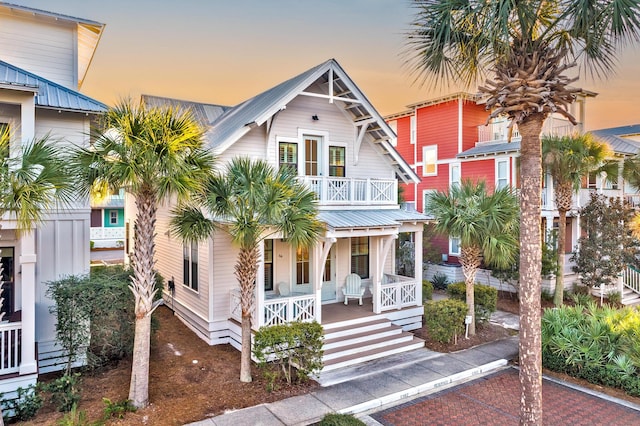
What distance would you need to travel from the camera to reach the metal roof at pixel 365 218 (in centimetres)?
1111

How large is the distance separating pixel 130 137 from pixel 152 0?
10.3 m

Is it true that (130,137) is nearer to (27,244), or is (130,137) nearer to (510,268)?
(27,244)

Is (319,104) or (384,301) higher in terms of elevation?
(319,104)

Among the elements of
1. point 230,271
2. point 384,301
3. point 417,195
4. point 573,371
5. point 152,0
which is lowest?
point 573,371

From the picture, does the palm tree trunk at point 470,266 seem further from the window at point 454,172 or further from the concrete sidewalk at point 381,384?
the window at point 454,172

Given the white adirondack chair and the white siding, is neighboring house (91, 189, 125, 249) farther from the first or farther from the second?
the white adirondack chair

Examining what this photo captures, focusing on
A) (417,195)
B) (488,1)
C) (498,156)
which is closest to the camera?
(488,1)

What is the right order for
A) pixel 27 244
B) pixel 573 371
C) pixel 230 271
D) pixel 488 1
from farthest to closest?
pixel 230 271, pixel 573 371, pixel 27 244, pixel 488 1

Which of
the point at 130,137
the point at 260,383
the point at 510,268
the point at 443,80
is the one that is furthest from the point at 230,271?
the point at 510,268

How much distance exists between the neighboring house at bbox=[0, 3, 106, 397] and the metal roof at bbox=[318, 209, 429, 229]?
665cm

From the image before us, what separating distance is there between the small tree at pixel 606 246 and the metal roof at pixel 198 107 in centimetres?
1816

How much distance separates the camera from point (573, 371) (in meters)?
9.78

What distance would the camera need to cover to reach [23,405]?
24.0 ft

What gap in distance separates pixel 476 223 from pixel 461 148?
479 inches
